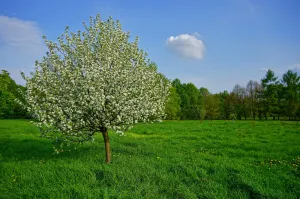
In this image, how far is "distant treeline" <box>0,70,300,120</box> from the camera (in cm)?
7414

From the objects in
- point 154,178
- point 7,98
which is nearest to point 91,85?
point 154,178

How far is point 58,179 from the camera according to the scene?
1067 centimetres

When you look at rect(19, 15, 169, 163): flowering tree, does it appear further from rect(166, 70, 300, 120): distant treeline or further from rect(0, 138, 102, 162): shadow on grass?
rect(166, 70, 300, 120): distant treeline

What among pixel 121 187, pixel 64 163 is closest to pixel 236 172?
pixel 121 187

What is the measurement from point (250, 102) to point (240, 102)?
737cm

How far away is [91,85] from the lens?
11391 millimetres

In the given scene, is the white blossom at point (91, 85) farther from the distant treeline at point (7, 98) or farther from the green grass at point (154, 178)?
the distant treeline at point (7, 98)

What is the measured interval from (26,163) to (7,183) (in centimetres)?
324

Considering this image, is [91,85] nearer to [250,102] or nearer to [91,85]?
[91,85]

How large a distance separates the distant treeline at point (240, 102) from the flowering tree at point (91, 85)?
52.8m

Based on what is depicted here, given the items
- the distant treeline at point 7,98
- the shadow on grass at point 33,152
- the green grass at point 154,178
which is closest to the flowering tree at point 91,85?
the green grass at point 154,178

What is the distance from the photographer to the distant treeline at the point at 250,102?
75.9 m

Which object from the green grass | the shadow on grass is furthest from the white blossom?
the shadow on grass

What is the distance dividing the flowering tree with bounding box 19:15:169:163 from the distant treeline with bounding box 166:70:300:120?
52.1 m
